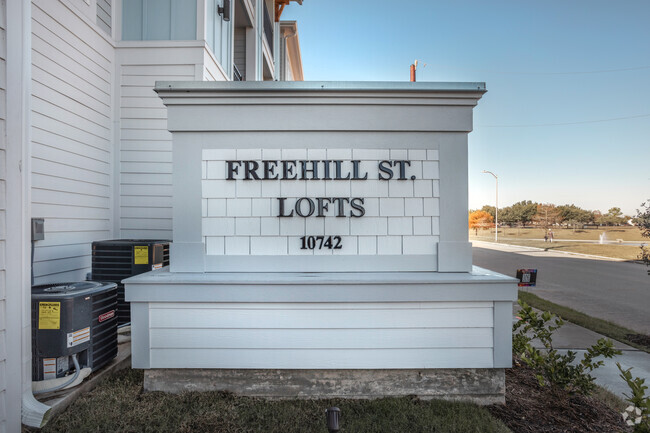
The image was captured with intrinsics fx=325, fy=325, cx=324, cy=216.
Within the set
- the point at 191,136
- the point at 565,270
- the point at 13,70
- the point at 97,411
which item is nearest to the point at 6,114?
the point at 13,70

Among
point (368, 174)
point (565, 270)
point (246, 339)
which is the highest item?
point (368, 174)

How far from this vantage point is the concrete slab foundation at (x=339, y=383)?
287cm

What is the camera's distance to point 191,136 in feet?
10.2

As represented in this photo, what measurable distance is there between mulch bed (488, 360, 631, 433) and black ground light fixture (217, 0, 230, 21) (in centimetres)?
722

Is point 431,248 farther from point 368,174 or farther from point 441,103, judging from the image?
point 441,103

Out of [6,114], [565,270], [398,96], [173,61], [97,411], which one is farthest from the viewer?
[565,270]

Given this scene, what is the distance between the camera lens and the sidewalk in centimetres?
343

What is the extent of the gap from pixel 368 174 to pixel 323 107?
2.52 feet

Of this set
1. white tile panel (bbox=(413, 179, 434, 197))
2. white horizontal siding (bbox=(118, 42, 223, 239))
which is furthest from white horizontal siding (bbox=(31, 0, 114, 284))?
white tile panel (bbox=(413, 179, 434, 197))

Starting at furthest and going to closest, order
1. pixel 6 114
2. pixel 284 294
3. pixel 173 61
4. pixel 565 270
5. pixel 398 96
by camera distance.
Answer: pixel 565 270, pixel 173 61, pixel 398 96, pixel 284 294, pixel 6 114

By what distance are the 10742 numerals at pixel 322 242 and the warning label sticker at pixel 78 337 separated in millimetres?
2058

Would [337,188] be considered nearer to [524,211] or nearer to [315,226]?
[315,226]

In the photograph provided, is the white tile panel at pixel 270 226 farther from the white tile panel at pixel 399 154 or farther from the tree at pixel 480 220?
the tree at pixel 480 220

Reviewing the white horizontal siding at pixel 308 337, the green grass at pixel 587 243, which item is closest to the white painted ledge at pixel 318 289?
the white horizontal siding at pixel 308 337
